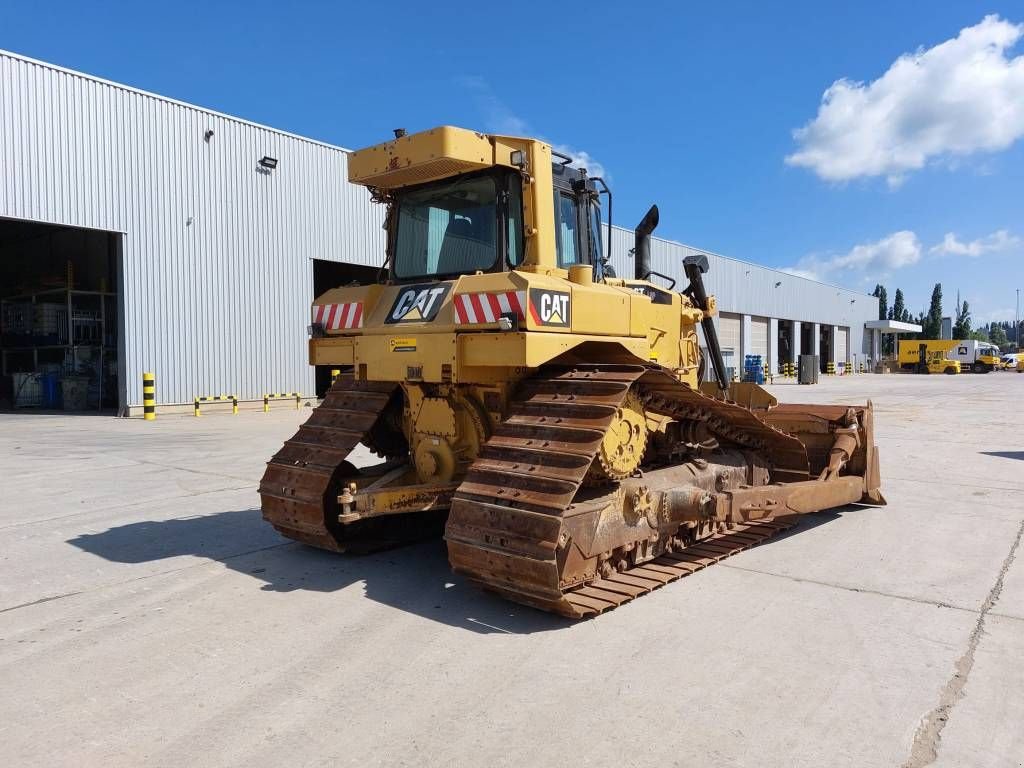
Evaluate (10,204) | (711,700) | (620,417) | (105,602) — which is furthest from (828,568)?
(10,204)

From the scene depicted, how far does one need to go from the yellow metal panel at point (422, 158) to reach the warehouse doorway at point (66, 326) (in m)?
16.4

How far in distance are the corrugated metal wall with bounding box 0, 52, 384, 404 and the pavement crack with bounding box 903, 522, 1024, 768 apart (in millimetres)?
17318

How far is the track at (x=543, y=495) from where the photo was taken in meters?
4.12

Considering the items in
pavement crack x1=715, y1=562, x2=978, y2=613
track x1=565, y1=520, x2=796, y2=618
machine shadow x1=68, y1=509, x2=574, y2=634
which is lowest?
pavement crack x1=715, y1=562, x2=978, y2=613

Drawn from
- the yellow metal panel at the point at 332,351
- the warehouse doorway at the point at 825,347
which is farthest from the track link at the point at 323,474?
the warehouse doorway at the point at 825,347

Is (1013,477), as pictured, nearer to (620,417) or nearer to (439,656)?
(620,417)

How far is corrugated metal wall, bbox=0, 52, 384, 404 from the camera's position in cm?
1580

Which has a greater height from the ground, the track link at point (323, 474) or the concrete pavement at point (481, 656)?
the track link at point (323, 474)

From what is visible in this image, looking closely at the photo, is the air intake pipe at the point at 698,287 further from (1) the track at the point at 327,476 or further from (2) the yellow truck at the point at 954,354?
(2) the yellow truck at the point at 954,354

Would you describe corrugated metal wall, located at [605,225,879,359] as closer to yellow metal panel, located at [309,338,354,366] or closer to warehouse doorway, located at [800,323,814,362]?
warehouse doorway, located at [800,323,814,362]

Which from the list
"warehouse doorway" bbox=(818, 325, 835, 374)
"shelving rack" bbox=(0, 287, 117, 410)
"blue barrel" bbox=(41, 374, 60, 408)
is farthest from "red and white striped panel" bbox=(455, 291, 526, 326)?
"warehouse doorway" bbox=(818, 325, 835, 374)

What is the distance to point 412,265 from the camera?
19.2ft

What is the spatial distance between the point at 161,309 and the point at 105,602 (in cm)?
1457

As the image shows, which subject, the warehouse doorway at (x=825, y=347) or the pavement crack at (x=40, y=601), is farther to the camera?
the warehouse doorway at (x=825, y=347)
